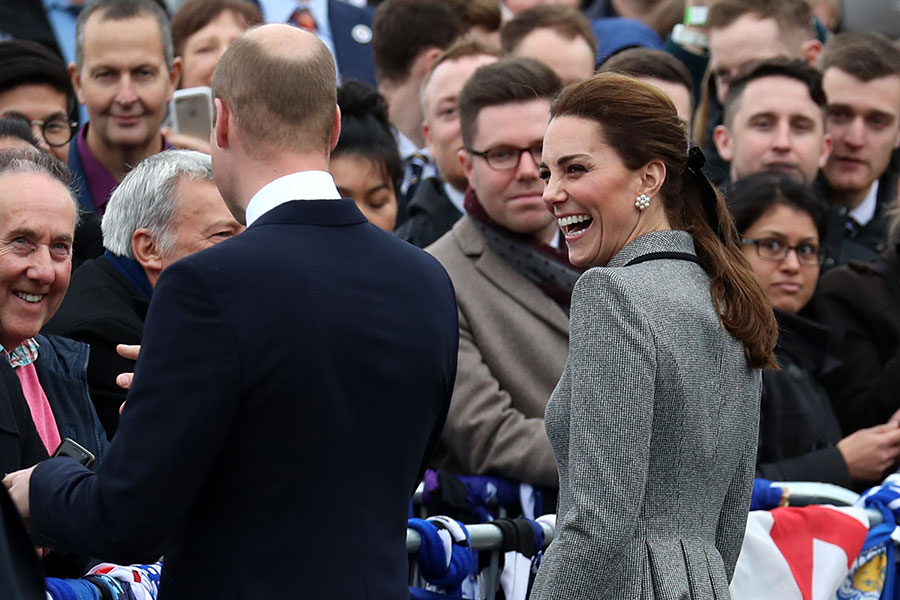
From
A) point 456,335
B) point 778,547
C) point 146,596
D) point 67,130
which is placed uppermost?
point 67,130

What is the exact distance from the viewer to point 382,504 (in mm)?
2799

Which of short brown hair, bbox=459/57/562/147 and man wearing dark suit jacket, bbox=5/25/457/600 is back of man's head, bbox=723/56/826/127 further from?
man wearing dark suit jacket, bbox=5/25/457/600

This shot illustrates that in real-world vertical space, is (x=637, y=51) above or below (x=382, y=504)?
above

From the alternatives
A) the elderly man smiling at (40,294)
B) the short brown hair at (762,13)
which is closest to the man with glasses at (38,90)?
the elderly man smiling at (40,294)

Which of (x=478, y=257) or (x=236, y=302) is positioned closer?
(x=236, y=302)

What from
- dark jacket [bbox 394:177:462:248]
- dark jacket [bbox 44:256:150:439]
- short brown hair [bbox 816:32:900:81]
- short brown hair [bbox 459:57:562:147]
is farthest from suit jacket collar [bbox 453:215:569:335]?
short brown hair [bbox 816:32:900:81]

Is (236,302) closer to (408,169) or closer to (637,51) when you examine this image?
(637,51)

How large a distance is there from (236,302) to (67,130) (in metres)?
3.24

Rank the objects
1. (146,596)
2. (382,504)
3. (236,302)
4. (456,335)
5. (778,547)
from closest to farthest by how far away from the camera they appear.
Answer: (236,302) → (382,504) → (456,335) → (146,596) → (778,547)

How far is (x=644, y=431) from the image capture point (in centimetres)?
307

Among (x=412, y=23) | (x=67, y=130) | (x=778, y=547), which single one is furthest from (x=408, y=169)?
(x=778, y=547)

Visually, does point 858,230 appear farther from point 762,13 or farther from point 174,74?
point 174,74

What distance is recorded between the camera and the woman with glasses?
4840 millimetres

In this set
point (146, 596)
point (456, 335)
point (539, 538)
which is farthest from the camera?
point (539, 538)
